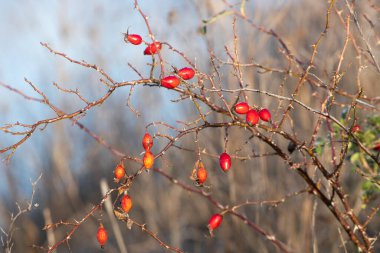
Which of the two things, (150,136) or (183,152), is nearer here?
(150,136)

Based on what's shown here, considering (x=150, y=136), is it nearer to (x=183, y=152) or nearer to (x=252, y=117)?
(x=252, y=117)

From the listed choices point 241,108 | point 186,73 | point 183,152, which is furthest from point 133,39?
point 183,152

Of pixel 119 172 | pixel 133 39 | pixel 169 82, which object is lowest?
pixel 119 172

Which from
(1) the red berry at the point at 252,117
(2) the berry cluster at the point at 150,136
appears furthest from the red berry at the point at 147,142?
(1) the red berry at the point at 252,117

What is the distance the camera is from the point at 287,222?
10.6 feet

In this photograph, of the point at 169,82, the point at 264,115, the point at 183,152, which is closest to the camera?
the point at 169,82

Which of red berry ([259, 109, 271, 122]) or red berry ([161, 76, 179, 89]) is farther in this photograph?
red berry ([259, 109, 271, 122])

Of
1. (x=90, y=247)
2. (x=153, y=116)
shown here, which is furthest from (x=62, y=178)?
(x=153, y=116)

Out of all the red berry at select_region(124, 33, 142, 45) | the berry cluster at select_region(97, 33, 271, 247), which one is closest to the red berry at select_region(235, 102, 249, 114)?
the berry cluster at select_region(97, 33, 271, 247)

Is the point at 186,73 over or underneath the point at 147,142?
over

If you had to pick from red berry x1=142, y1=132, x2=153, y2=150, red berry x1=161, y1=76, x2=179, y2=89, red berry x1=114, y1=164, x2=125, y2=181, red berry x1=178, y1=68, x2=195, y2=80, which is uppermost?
red berry x1=178, y1=68, x2=195, y2=80

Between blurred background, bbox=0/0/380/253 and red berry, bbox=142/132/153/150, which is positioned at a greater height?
blurred background, bbox=0/0/380/253

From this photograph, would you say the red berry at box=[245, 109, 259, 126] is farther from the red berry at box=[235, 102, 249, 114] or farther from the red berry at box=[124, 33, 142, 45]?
the red berry at box=[124, 33, 142, 45]

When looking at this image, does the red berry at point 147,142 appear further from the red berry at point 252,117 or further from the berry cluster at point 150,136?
the red berry at point 252,117
